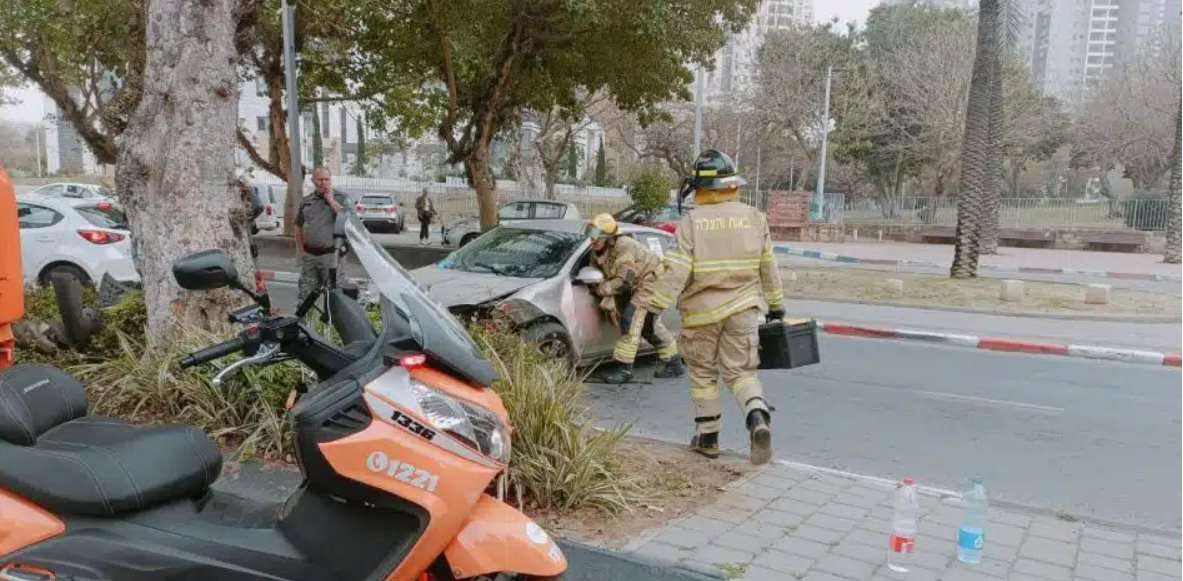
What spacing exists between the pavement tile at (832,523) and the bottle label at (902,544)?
1.33 feet

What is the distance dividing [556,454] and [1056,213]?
3404 cm

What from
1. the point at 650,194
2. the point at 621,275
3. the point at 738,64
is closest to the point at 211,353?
the point at 621,275

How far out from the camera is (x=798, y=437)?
645cm

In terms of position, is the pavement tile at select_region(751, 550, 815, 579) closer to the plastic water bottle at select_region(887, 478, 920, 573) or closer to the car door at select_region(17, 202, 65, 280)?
the plastic water bottle at select_region(887, 478, 920, 573)

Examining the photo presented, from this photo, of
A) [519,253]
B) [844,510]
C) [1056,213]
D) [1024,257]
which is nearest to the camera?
[844,510]

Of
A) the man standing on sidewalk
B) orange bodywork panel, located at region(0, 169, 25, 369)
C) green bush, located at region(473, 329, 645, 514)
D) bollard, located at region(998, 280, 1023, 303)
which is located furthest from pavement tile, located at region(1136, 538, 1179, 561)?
bollard, located at region(998, 280, 1023, 303)

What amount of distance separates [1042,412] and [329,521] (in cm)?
669

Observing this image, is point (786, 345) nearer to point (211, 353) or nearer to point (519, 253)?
point (519, 253)

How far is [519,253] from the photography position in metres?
8.29

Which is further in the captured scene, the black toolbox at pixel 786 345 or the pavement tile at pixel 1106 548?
the black toolbox at pixel 786 345

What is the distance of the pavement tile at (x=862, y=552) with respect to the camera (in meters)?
4.06

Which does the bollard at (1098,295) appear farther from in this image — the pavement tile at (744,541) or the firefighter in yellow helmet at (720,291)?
the pavement tile at (744,541)

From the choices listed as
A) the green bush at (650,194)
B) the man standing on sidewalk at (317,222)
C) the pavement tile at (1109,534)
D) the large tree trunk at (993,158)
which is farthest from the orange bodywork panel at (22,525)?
the green bush at (650,194)

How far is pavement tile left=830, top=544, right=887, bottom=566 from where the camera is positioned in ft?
13.3
